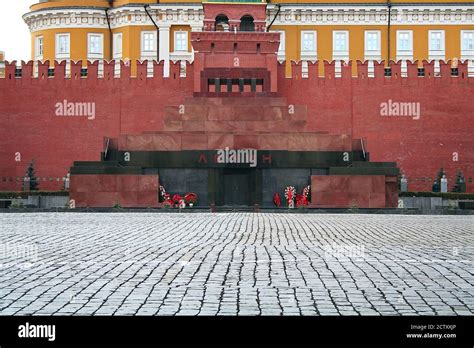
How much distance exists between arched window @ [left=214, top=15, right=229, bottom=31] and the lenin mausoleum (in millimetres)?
79

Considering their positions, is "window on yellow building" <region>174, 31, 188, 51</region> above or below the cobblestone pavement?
above

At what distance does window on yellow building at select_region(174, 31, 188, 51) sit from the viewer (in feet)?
167

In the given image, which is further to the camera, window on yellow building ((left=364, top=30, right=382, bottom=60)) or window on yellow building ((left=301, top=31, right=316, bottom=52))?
window on yellow building ((left=301, top=31, right=316, bottom=52))

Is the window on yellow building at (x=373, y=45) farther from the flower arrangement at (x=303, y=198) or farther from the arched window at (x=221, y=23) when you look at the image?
the flower arrangement at (x=303, y=198)

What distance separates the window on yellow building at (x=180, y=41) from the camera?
50.9 m

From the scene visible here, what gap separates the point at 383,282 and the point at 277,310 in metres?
2.03

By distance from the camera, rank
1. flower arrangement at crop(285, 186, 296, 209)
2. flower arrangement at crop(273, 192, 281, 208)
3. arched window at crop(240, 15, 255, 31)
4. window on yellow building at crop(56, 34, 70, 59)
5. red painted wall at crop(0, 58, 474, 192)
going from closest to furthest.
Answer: flower arrangement at crop(285, 186, 296, 209), flower arrangement at crop(273, 192, 281, 208), red painted wall at crop(0, 58, 474, 192), arched window at crop(240, 15, 255, 31), window on yellow building at crop(56, 34, 70, 59)

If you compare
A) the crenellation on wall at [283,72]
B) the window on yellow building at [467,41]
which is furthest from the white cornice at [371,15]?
the crenellation on wall at [283,72]

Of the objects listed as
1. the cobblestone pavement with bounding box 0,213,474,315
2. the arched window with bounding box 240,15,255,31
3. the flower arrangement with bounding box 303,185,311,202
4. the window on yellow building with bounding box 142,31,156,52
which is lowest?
the cobblestone pavement with bounding box 0,213,474,315

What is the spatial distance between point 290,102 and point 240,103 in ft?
17.2

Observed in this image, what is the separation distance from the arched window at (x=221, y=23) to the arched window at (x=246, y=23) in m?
0.73

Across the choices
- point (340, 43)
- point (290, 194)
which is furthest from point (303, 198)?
point (340, 43)

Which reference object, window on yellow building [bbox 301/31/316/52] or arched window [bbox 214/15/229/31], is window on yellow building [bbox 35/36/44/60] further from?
window on yellow building [bbox 301/31/316/52]

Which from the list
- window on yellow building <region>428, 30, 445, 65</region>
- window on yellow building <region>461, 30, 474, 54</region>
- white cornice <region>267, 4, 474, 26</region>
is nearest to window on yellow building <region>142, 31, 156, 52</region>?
white cornice <region>267, 4, 474, 26</region>
